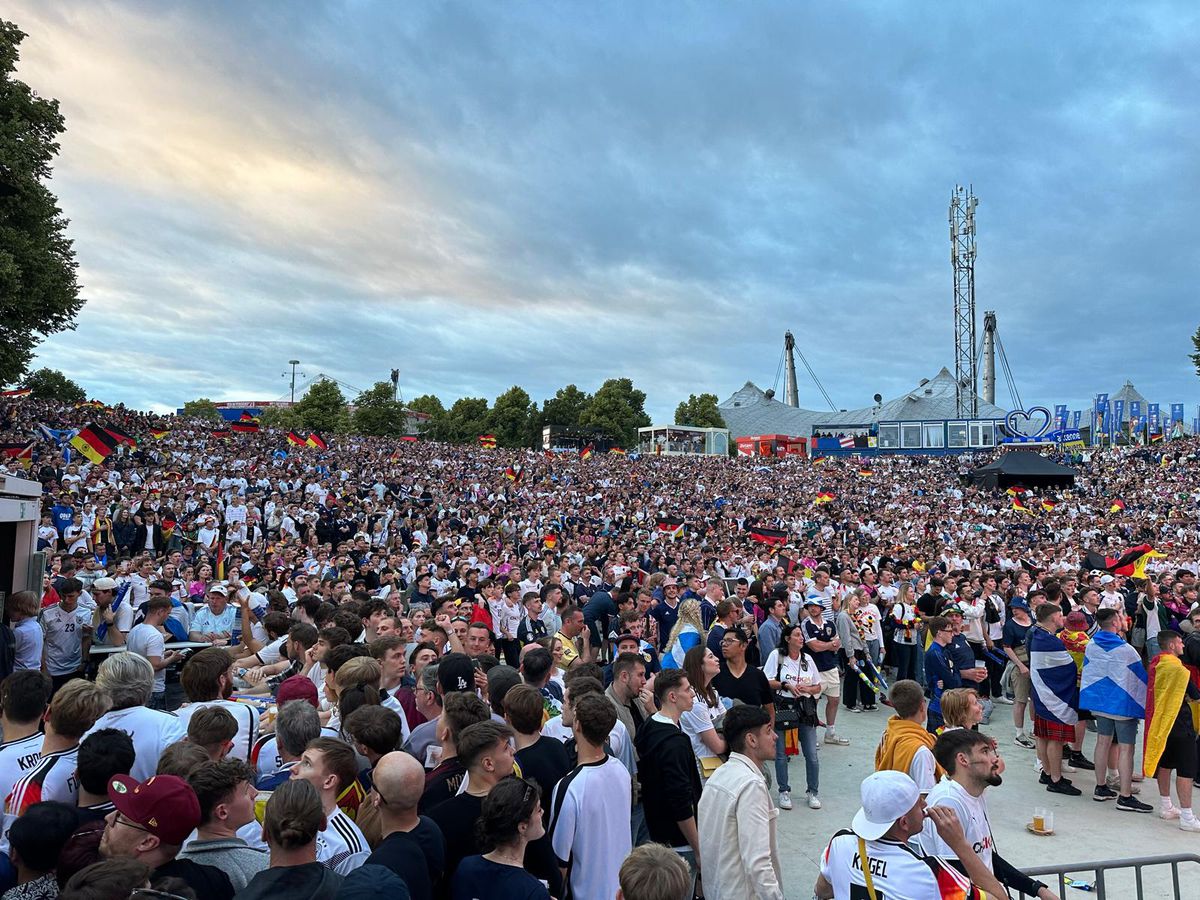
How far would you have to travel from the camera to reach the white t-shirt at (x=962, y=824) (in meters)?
3.54

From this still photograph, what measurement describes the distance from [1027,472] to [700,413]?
59347 mm

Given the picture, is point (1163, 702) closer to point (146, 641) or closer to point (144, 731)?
point (144, 731)

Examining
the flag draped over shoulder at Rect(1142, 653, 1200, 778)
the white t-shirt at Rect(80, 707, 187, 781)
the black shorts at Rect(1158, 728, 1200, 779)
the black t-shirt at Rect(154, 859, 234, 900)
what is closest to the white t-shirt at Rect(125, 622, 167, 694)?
the white t-shirt at Rect(80, 707, 187, 781)

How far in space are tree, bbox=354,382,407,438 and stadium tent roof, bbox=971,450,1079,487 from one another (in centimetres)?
4814

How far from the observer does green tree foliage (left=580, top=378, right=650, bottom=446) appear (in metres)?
81.0

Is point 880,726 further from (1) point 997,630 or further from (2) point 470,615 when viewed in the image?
(2) point 470,615

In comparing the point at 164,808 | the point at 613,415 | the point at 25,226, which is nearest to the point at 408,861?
the point at 164,808

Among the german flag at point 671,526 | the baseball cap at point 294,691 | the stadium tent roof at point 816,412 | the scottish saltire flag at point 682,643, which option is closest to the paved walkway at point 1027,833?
the scottish saltire flag at point 682,643

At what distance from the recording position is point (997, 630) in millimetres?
10398

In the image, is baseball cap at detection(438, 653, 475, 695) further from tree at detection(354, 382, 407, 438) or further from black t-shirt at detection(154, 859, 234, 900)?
tree at detection(354, 382, 407, 438)

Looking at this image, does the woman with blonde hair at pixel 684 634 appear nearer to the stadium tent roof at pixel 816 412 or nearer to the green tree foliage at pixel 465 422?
the green tree foliage at pixel 465 422

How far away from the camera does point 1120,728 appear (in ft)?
21.6

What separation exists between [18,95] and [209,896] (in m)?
23.0

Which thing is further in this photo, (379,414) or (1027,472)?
(379,414)
